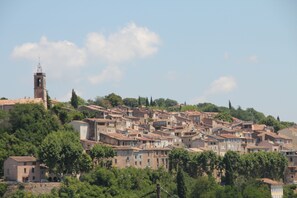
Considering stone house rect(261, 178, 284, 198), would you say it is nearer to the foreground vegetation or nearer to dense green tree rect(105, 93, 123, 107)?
the foreground vegetation

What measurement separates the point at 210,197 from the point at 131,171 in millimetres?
6512

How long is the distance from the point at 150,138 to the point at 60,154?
15505mm

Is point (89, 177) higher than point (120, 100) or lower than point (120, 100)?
lower

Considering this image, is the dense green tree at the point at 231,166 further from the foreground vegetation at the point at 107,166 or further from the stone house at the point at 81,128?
the stone house at the point at 81,128

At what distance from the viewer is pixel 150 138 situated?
62844 millimetres

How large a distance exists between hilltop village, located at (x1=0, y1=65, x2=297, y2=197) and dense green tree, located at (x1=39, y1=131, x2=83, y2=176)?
31.3 inches

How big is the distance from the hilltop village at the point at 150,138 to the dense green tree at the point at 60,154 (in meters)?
0.79

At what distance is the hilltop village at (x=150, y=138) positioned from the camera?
54.4 m

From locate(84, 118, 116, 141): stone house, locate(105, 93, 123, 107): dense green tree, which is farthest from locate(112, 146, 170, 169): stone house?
locate(105, 93, 123, 107): dense green tree

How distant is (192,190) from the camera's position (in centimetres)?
5338

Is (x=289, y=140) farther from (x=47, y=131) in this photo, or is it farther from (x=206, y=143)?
(x=47, y=131)

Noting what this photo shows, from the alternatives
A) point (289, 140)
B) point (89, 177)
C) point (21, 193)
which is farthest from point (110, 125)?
point (289, 140)

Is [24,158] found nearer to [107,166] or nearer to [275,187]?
[107,166]

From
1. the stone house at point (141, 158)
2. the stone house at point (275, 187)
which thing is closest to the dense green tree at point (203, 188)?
the stone house at point (141, 158)
